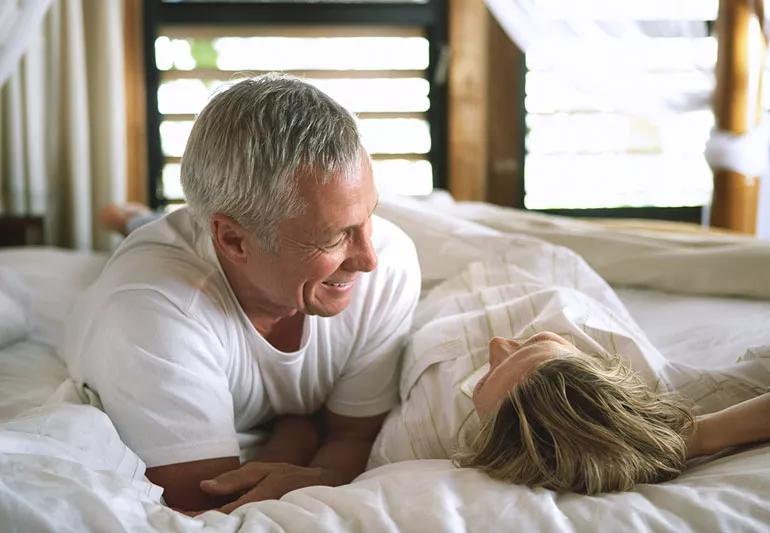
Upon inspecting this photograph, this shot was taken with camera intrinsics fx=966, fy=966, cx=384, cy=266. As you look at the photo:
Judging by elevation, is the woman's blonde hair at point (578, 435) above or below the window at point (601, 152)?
A: below

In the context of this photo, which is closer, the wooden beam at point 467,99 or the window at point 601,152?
the wooden beam at point 467,99

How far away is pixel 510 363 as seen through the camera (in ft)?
3.92

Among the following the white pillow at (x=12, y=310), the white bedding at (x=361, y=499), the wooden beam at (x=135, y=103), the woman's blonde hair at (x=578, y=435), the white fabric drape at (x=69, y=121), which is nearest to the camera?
the white bedding at (x=361, y=499)

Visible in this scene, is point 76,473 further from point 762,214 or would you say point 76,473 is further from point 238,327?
point 762,214

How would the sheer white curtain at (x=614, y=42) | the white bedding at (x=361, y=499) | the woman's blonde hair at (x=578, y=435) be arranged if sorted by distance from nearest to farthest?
the white bedding at (x=361, y=499) < the woman's blonde hair at (x=578, y=435) < the sheer white curtain at (x=614, y=42)

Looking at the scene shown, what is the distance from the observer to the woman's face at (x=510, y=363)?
1.16 metres

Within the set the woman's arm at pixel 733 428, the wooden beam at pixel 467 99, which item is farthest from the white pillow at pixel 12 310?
the wooden beam at pixel 467 99

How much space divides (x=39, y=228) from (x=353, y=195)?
2.22 metres

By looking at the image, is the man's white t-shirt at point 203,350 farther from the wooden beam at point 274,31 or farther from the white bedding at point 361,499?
the wooden beam at point 274,31

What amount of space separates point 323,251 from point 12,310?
0.83m

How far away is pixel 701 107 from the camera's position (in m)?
3.32

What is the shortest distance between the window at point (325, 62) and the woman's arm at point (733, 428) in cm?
Result: 248

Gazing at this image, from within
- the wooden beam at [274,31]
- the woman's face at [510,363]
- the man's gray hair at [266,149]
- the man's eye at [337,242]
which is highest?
the wooden beam at [274,31]

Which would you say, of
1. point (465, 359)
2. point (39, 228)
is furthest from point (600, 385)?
point (39, 228)
